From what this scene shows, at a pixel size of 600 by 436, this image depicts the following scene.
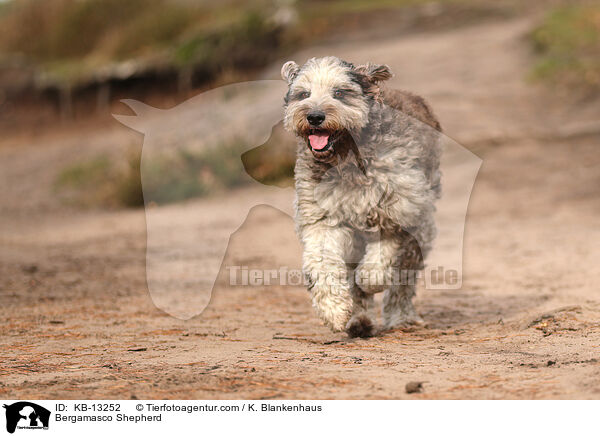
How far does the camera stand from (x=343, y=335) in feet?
19.4

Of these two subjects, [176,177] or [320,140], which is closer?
[320,140]

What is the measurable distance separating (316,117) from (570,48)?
14082 millimetres

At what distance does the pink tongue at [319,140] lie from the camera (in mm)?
5398

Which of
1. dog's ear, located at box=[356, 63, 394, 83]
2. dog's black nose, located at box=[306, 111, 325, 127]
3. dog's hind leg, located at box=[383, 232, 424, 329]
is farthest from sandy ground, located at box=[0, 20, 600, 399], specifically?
dog's ear, located at box=[356, 63, 394, 83]

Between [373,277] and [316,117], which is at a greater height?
[316,117]

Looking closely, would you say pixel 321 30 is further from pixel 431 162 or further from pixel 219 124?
A: pixel 431 162

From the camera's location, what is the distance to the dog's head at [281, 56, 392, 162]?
210 inches

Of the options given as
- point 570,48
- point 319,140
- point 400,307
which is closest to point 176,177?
point 570,48

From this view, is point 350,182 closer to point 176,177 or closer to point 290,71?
point 290,71

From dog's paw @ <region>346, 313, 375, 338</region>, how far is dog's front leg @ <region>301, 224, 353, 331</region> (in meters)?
0.34

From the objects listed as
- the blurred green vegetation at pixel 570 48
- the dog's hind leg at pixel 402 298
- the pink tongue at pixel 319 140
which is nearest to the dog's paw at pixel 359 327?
the dog's hind leg at pixel 402 298

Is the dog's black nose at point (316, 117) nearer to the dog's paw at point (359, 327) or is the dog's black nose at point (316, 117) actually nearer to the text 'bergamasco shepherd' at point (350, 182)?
the text 'bergamasco shepherd' at point (350, 182)
